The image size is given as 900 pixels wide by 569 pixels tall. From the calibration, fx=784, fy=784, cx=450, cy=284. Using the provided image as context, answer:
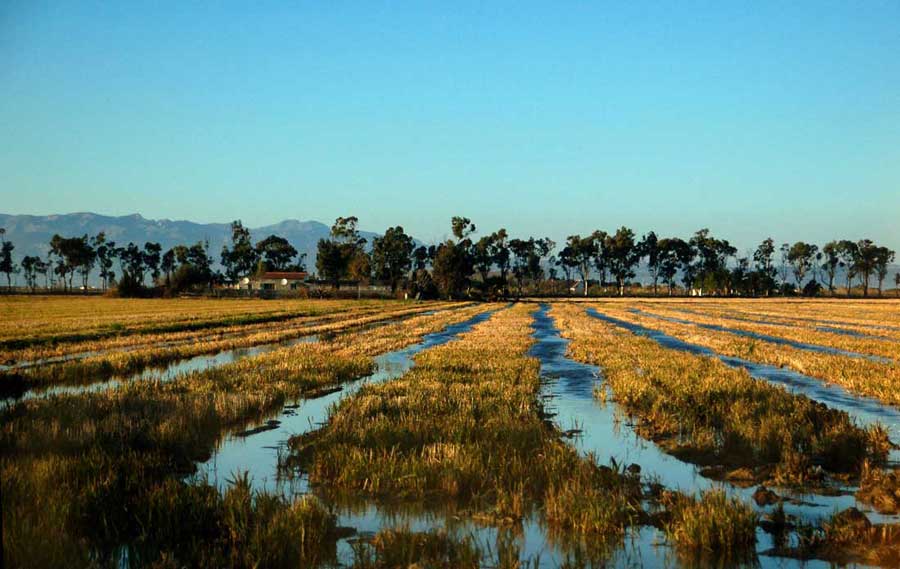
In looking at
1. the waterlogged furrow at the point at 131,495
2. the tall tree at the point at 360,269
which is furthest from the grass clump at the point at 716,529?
the tall tree at the point at 360,269

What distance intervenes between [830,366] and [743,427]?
12154 mm

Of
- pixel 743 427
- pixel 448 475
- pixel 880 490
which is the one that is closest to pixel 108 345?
pixel 448 475

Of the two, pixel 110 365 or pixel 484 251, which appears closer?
pixel 110 365

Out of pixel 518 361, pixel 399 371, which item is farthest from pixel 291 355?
pixel 518 361

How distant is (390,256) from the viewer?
17075 cm

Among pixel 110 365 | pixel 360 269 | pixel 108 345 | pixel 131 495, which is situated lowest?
pixel 108 345

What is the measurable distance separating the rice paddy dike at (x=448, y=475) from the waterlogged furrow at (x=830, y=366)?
0.66 m

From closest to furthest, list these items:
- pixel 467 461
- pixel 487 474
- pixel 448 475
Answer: pixel 448 475 → pixel 487 474 → pixel 467 461

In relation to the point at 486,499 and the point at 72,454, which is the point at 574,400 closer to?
the point at 486,499

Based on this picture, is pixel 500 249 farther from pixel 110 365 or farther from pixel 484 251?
pixel 110 365

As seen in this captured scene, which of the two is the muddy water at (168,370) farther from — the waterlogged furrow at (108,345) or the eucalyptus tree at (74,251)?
the eucalyptus tree at (74,251)

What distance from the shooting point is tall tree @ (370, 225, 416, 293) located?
554ft

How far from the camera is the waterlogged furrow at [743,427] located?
36.1ft

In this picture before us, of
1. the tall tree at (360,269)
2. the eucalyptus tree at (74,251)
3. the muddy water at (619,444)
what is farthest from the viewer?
the eucalyptus tree at (74,251)
